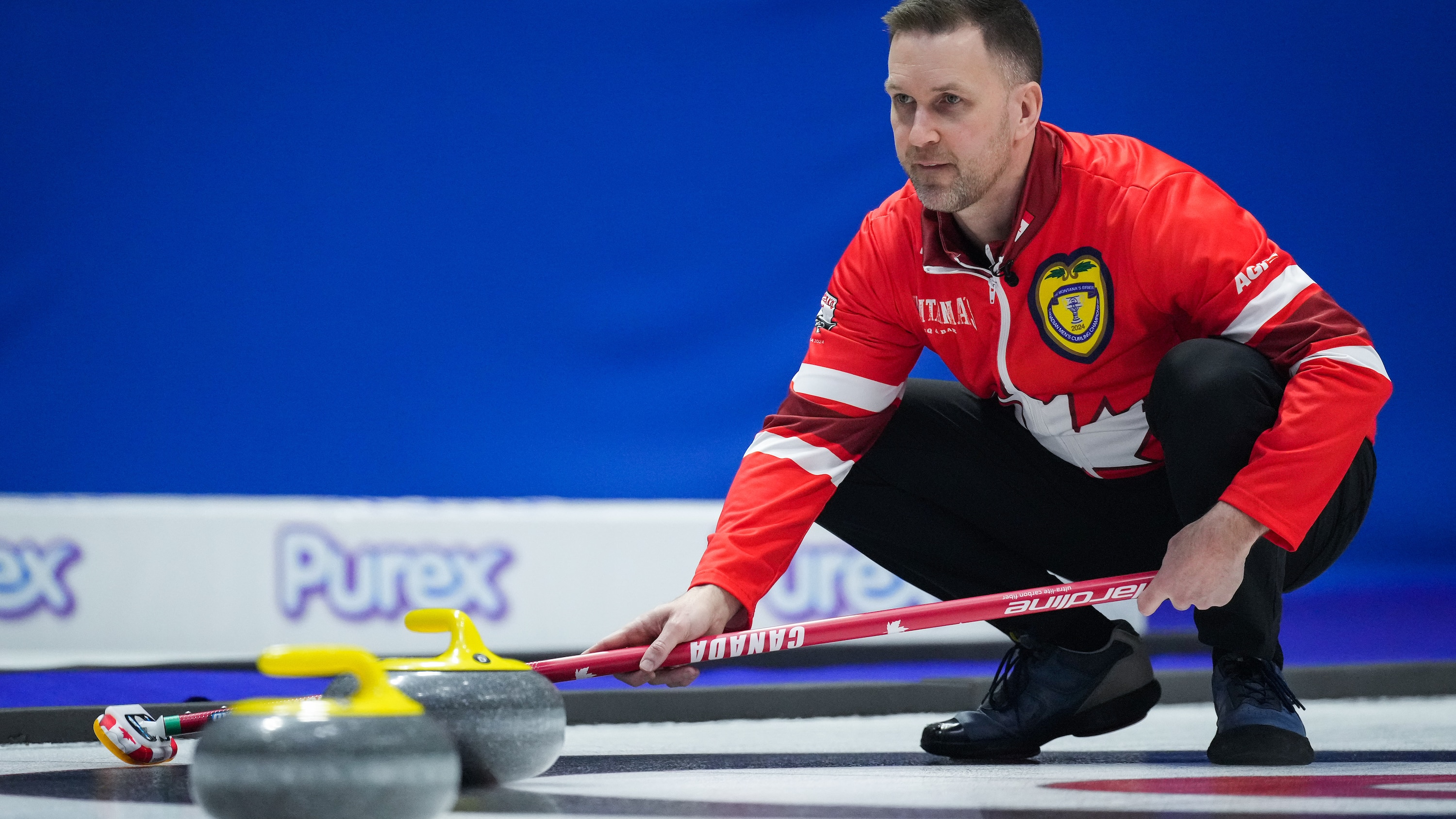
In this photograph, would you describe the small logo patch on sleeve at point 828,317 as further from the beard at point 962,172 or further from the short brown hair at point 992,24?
the short brown hair at point 992,24

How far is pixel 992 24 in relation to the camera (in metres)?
1.60

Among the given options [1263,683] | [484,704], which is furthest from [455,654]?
[1263,683]

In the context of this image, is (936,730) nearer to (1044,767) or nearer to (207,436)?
(1044,767)

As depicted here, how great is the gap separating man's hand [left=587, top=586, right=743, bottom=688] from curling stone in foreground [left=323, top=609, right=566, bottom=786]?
24cm

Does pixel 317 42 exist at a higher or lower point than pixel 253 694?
higher

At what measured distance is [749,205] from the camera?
3154mm

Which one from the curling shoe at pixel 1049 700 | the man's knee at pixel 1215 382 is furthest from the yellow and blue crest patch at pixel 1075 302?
the curling shoe at pixel 1049 700

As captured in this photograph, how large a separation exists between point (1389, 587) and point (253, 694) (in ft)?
7.71

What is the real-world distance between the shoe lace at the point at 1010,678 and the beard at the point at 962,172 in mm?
537

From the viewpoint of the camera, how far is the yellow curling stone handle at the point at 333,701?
2.98 feet

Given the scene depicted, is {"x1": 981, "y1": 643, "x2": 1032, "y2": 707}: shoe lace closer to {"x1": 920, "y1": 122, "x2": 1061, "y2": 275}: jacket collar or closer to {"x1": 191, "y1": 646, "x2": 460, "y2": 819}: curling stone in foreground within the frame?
{"x1": 920, "y1": 122, "x2": 1061, "y2": 275}: jacket collar

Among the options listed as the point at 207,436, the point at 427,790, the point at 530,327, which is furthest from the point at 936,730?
the point at 207,436

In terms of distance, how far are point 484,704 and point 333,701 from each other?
175 millimetres

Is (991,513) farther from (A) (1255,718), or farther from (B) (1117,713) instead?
(A) (1255,718)
